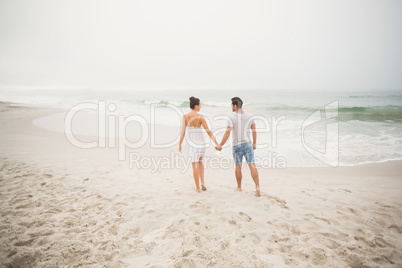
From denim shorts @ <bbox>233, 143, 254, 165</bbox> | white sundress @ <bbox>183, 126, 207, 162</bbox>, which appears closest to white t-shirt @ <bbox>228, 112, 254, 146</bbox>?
denim shorts @ <bbox>233, 143, 254, 165</bbox>

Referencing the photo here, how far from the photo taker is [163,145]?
30.5ft

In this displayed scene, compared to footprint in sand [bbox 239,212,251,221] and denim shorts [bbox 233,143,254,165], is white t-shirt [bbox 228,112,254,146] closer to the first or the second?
denim shorts [bbox 233,143,254,165]

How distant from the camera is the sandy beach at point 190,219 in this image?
2668 mm

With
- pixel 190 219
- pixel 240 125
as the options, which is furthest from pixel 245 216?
pixel 240 125

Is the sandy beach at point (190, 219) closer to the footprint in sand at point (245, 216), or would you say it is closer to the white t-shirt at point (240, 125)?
the footprint in sand at point (245, 216)

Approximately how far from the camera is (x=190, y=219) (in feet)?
11.5

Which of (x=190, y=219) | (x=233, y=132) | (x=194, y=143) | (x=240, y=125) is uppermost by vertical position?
(x=240, y=125)

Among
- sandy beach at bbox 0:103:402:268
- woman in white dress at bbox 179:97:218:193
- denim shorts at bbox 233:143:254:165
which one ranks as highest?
woman in white dress at bbox 179:97:218:193

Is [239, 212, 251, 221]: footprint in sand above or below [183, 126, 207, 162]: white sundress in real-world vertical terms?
below

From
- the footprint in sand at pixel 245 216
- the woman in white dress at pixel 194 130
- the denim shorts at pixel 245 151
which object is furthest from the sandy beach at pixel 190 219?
the woman in white dress at pixel 194 130

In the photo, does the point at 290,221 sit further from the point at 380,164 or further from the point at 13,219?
the point at 380,164

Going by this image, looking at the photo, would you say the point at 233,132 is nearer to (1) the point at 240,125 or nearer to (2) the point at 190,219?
(1) the point at 240,125

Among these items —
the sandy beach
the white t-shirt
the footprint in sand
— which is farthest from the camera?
the white t-shirt

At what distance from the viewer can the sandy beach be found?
2.67m
